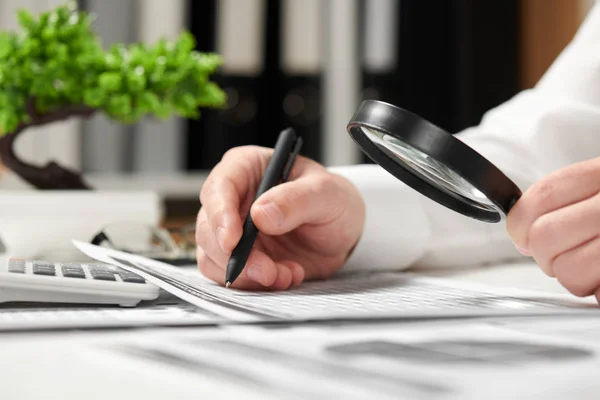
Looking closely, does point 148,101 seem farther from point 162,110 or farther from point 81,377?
point 81,377

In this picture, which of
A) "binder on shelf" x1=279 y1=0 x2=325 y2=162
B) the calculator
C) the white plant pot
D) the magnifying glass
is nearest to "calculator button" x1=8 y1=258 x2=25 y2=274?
the calculator

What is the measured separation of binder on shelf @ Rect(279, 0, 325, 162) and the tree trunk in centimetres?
146

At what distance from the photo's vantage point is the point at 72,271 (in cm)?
45

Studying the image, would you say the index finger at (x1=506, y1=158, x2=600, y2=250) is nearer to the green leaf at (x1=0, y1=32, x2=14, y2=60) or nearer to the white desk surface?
the white desk surface

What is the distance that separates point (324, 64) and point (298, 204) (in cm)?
206

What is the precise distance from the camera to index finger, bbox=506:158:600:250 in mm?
417

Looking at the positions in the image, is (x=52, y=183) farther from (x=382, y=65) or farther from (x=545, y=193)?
(x=382, y=65)

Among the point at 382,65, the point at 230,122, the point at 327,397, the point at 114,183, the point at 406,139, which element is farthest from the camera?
the point at 382,65

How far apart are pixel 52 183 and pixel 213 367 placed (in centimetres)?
85

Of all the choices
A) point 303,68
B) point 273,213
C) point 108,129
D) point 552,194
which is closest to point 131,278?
point 273,213

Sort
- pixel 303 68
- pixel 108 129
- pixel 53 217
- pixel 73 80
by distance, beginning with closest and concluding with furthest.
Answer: pixel 53 217 < pixel 73 80 < pixel 108 129 < pixel 303 68

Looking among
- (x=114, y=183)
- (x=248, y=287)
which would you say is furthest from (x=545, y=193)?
(x=114, y=183)

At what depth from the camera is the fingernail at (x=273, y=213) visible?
517 millimetres

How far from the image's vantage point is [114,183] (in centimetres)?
217
